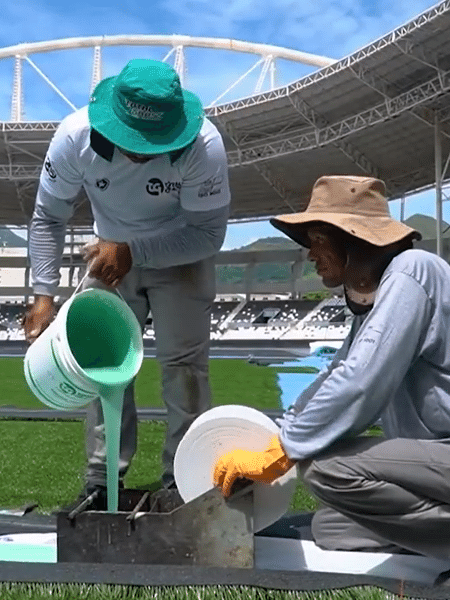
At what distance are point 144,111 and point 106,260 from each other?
1.63 ft

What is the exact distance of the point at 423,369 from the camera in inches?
65.1

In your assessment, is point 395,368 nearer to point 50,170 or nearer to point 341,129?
point 50,170

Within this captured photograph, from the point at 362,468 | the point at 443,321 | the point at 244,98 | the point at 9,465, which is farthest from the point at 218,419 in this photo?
the point at 244,98

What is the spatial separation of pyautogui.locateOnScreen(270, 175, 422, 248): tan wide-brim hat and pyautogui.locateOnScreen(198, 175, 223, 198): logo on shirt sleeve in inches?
26.3

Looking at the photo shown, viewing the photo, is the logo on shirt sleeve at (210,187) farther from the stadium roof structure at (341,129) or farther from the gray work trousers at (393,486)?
the stadium roof structure at (341,129)

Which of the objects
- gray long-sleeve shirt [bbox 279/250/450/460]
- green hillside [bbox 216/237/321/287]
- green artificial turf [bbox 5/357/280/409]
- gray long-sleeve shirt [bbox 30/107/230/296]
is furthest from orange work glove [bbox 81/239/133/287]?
green hillside [bbox 216/237/321/287]

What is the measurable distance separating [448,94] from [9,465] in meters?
18.5

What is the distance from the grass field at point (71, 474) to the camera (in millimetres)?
1513

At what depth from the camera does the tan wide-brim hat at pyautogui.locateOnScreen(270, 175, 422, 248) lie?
1.70 metres

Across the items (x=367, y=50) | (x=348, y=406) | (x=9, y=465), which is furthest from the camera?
(x=367, y=50)

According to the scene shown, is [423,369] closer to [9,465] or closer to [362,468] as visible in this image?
[362,468]

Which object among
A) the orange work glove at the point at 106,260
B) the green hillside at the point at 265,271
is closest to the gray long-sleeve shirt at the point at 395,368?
the orange work glove at the point at 106,260

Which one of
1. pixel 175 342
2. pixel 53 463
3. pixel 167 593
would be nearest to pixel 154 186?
pixel 175 342

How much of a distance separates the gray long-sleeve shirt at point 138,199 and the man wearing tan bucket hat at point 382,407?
804 millimetres
